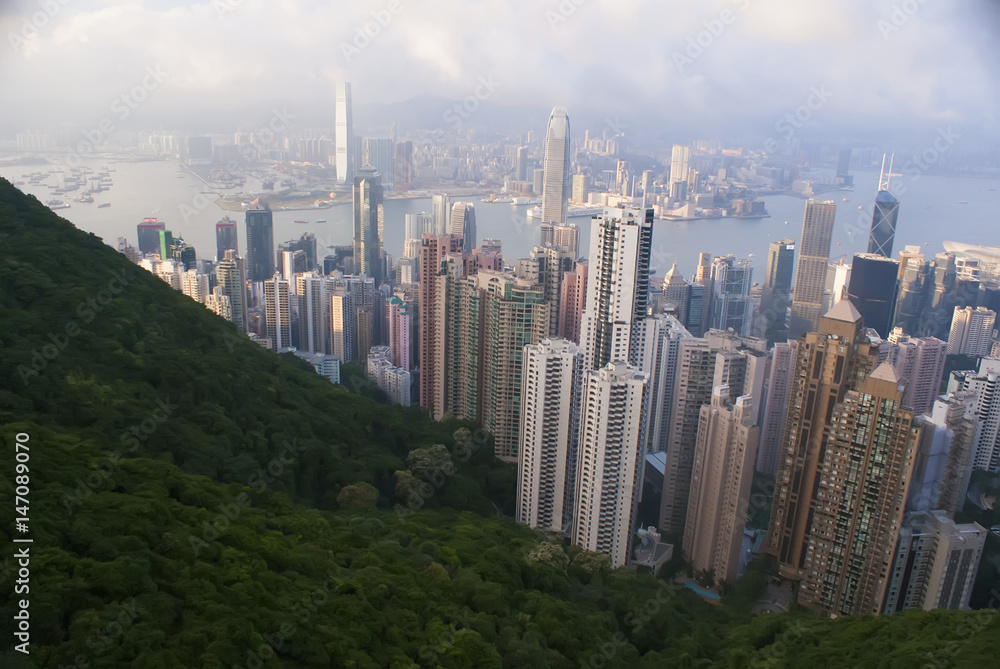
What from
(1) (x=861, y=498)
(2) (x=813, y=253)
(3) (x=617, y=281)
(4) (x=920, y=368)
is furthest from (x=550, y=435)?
(2) (x=813, y=253)

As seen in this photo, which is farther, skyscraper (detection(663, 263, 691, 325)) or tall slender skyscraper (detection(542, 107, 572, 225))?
tall slender skyscraper (detection(542, 107, 572, 225))

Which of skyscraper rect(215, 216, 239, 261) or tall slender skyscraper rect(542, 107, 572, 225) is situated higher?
tall slender skyscraper rect(542, 107, 572, 225)

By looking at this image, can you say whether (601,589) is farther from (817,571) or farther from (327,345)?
(327,345)

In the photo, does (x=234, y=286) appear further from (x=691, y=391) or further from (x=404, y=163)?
(x=691, y=391)

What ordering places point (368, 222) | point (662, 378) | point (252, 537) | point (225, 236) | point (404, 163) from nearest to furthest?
point (252, 537) → point (662, 378) → point (225, 236) → point (368, 222) → point (404, 163)

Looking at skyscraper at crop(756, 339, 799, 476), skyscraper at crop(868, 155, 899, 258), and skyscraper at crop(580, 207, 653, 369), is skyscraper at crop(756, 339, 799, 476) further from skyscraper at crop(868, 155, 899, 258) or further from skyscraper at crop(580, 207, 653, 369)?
skyscraper at crop(868, 155, 899, 258)

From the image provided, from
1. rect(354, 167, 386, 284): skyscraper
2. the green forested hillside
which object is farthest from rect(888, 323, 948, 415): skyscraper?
rect(354, 167, 386, 284): skyscraper

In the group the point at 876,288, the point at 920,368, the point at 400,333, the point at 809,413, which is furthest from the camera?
the point at 876,288
